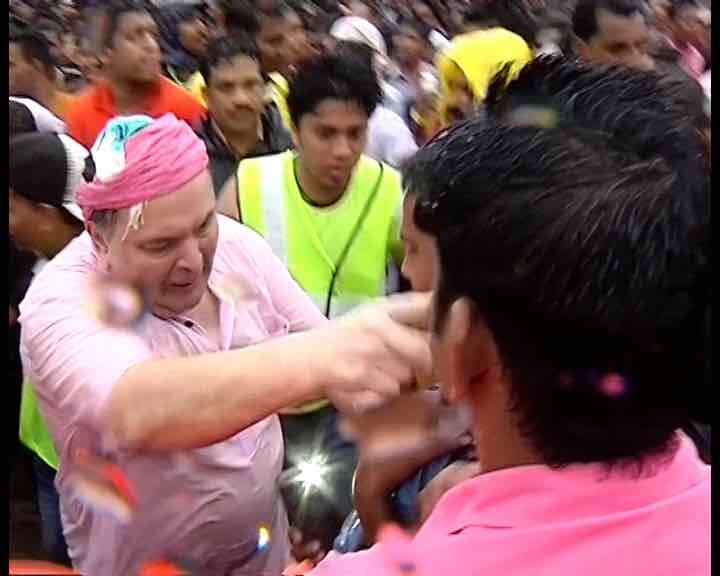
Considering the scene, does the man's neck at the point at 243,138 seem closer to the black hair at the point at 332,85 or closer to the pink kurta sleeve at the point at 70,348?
the black hair at the point at 332,85

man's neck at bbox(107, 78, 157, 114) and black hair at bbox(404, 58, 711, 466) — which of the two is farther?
man's neck at bbox(107, 78, 157, 114)

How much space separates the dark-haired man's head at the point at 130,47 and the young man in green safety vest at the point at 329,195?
958 mm

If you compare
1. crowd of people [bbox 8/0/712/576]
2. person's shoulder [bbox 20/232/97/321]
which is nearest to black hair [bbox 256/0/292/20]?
crowd of people [bbox 8/0/712/576]

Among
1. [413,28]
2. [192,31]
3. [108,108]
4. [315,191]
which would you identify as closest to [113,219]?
[315,191]

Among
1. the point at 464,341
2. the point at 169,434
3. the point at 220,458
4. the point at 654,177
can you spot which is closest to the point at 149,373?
the point at 169,434

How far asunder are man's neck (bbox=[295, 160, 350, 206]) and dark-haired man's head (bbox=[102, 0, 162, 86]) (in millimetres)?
1171

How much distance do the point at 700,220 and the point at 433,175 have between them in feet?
0.60

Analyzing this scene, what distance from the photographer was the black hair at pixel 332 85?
285cm

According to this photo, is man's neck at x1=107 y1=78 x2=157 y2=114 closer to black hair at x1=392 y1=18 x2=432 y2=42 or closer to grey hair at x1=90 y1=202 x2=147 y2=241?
grey hair at x1=90 y1=202 x2=147 y2=241

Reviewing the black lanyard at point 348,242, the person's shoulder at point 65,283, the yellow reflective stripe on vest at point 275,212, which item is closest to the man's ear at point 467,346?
the person's shoulder at point 65,283

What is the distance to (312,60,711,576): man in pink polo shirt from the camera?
2.65 ft

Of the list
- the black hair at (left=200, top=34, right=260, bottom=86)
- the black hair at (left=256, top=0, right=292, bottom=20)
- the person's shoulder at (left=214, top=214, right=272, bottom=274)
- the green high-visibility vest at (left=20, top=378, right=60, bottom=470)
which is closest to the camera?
the person's shoulder at (left=214, top=214, right=272, bottom=274)

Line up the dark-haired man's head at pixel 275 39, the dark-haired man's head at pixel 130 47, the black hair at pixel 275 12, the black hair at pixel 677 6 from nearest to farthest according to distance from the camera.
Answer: the dark-haired man's head at pixel 130 47, the dark-haired man's head at pixel 275 39, the black hair at pixel 275 12, the black hair at pixel 677 6

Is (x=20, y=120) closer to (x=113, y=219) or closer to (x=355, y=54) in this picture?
(x=355, y=54)
